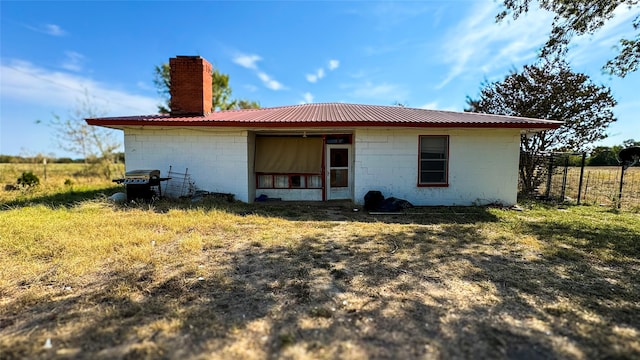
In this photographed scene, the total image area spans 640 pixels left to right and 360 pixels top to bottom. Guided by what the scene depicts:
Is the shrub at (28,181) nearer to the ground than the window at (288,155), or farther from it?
nearer to the ground

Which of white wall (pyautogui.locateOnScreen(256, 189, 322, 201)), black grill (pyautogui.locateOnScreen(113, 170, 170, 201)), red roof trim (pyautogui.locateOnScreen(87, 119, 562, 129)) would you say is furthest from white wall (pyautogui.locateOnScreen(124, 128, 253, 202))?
white wall (pyautogui.locateOnScreen(256, 189, 322, 201))

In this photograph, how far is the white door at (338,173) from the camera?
10.0 meters

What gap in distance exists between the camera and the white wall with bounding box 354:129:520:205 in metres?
9.04

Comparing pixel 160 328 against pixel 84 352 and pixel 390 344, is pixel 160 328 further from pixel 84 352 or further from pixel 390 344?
pixel 390 344

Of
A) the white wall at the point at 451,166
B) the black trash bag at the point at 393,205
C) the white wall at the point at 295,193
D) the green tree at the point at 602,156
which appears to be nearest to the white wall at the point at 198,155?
the white wall at the point at 295,193

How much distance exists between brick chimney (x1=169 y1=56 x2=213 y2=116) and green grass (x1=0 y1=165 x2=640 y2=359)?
4478 millimetres

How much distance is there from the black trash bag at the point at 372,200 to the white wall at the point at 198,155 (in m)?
3.54

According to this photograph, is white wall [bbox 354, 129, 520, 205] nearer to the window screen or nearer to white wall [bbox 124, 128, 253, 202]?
the window screen

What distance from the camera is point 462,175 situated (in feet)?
30.1

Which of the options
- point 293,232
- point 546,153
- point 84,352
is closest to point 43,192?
point 293,232

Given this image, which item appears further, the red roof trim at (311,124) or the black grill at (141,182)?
the red roof trim at (311,124)

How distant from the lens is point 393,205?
8297 millimetres

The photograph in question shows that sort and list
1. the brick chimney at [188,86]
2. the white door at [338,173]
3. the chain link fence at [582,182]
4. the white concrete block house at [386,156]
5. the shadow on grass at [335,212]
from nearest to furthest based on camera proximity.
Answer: the shadow on grass at [335,212] → the white concrete block house at [386,156] → the brick chimney at [188,86] → the white door at [338,173] → the chain link fence at [582,182]

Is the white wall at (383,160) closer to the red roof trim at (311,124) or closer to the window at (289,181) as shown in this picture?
the red roof trim at (311,124)
